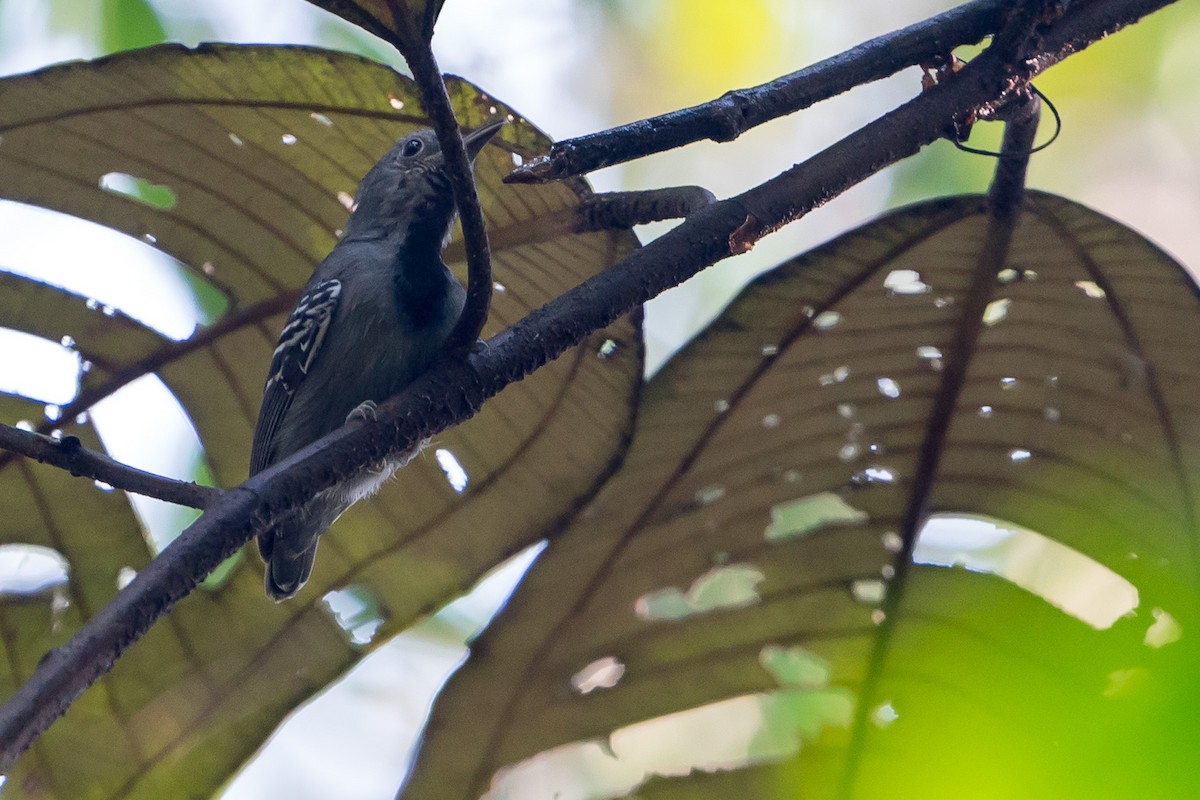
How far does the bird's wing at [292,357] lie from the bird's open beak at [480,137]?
1.66ft

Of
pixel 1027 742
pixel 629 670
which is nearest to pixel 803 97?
pixel 1027 742

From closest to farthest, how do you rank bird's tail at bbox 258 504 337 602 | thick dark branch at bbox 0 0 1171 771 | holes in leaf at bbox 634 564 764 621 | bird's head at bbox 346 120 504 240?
thick dark branch at bbox 0 0 1171 771
holes in leaf at bbox 634 564 764 621
bird's tail at bbox 258 504 337 602
bird's head at bbox 346 120 504 240

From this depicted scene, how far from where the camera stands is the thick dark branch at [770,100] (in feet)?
4.63

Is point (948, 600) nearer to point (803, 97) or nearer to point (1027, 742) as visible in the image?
point (1027, 742)

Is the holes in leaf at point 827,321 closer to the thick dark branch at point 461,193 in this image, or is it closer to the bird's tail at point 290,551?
the thick dark branch at point 461,193

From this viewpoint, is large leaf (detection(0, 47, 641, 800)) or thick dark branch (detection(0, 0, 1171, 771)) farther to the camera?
large leaf (detection(0, 47, 641, 800))

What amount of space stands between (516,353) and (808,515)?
0.89m

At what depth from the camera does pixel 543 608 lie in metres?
2.11

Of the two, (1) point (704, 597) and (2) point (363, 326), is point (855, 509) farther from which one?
(2) point (363, 326)

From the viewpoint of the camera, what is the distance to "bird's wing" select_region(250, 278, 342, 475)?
232 centimetres

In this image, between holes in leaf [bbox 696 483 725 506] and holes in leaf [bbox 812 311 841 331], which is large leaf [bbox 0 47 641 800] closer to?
holes in leaf [bbox 696 483 725 506]

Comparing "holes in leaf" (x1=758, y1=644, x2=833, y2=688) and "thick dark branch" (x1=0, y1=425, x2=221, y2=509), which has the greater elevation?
"thick dark branch" (x1=0, y1=425, x2=221, y2=509)

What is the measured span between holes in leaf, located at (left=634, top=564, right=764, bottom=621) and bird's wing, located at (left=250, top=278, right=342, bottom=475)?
868 millimetres

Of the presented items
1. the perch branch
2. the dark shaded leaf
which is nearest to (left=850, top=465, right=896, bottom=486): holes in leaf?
the perch branch
